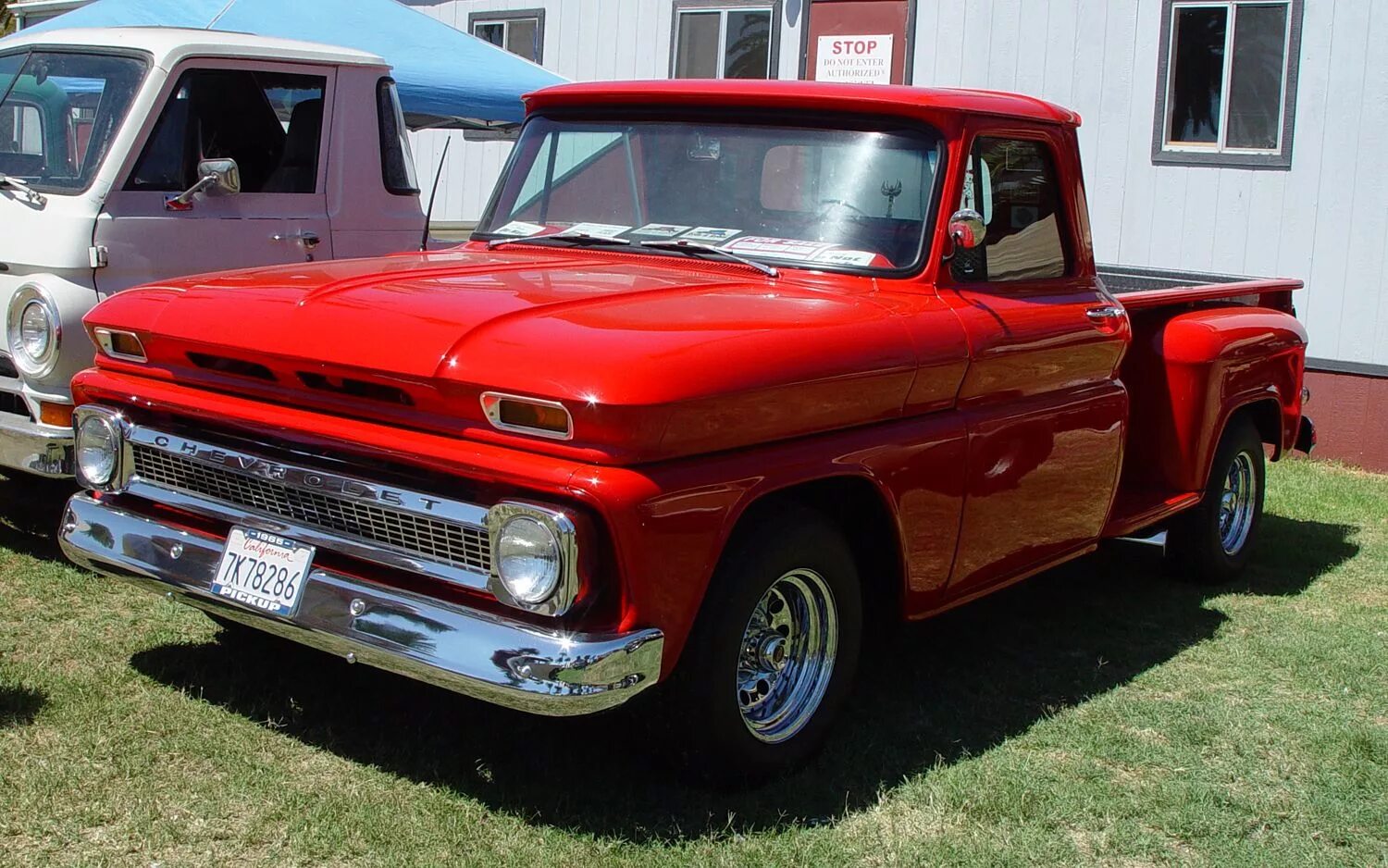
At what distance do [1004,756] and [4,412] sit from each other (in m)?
3.88

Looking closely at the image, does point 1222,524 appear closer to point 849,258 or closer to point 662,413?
point 849,258

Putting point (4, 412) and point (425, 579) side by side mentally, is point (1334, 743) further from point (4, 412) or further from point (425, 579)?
point (4, 412)

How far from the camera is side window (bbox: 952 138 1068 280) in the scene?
179 inches

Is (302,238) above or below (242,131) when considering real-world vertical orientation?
below

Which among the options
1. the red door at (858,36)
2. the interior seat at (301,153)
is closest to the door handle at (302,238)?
the interior seat at (301,153)

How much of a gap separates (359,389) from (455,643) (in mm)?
681

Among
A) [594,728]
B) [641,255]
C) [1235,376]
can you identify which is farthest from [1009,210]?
[594,728]

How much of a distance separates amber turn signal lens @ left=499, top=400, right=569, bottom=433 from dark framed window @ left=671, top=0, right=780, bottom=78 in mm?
8417

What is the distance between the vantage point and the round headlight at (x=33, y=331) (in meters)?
5.29

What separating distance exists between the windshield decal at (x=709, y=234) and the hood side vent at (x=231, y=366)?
1.38 meters

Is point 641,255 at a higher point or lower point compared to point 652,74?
lower

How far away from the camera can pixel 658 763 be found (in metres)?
3.73

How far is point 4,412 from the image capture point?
5.50 metres

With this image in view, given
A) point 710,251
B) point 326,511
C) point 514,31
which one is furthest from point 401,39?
point 326,511
